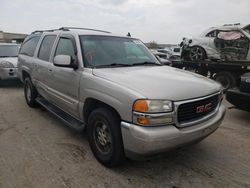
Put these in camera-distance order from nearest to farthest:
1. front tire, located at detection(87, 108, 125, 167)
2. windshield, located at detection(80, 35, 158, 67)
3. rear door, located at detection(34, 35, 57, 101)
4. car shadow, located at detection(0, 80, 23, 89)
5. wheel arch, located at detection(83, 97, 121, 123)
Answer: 1. front tire, located at detection(87, 108, 125, 167)
2. wheel arch, located at detection(83, 97, 121, 123)
3. windshield, located at detection(80, 35, 158, 67)
4. rear door, located at detection(34, 35, 57, 101)
5. car shadow, located at detection(0, 80, 23, 89)

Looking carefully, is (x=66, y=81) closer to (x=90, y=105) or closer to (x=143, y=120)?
(x=90, y=105)

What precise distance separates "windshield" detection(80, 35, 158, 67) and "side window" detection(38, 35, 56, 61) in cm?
119

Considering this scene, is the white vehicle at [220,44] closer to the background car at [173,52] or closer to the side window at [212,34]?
the side window at [212,34]

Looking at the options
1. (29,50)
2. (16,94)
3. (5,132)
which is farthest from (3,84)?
(5,132)

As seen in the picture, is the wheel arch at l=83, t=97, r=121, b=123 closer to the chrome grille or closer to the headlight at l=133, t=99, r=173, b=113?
the headlight at l=133, t=99, r=173, b=113

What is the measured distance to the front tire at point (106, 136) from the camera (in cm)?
309

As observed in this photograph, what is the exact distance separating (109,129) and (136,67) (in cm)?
122

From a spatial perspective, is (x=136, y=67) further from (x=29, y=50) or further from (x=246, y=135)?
(x=29, y=50)

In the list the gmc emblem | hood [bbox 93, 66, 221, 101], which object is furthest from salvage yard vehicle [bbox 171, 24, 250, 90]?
the gmc emblem

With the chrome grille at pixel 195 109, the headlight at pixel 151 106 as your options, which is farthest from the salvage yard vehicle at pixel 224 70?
the headlight at pixel 151 106

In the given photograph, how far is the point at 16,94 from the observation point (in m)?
8.02

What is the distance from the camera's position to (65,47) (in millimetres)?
4500

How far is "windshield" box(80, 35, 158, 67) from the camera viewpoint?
393cm

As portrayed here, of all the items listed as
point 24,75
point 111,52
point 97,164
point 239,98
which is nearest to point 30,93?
point 24,75
